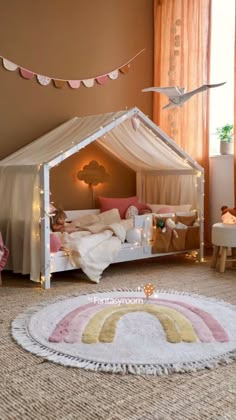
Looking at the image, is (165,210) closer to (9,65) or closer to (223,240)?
(223,240)

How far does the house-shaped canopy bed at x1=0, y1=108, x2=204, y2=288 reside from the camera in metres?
3.75

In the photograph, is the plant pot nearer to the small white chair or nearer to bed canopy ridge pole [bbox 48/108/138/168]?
the small white chair

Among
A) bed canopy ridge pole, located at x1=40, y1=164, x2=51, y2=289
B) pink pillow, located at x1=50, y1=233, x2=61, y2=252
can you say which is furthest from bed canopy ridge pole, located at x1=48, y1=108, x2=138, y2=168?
pink pillow, located at x1=50, y1=233, x2=61, y2=252

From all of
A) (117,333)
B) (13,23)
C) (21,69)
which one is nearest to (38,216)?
A: (117,333)

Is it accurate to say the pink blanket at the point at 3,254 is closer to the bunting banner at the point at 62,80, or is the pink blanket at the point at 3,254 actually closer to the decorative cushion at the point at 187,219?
the decorative cushion at the point at 187,219

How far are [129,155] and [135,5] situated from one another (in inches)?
77.5

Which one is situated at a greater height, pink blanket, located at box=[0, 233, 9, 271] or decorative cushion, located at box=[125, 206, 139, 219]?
decorative cushion, located at box=[125, 206, 139, 219]

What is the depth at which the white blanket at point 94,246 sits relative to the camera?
3887 millimetres

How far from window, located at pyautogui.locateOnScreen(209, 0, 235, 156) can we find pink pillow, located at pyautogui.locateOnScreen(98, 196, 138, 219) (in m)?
1.44

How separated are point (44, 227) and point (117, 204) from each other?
1582 mm

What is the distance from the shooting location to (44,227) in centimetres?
370

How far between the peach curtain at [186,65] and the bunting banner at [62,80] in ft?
1.27

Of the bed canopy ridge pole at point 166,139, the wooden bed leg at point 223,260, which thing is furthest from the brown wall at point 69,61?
the wooden bed leg at point 223,260

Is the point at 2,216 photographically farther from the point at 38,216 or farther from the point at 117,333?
the point at 117,333
